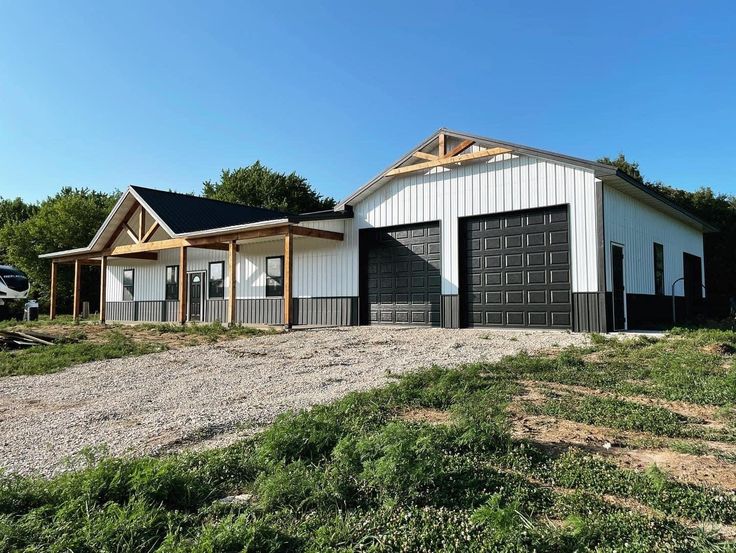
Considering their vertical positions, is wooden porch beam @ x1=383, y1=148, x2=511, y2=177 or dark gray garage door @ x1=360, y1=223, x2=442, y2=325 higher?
wooden porch beam @ x1=383, y1=148, x2=511, y2=177

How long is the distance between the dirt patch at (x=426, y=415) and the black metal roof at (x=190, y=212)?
12.8 m

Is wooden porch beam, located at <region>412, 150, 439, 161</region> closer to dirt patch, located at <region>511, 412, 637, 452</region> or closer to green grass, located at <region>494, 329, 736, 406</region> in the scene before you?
green grass, located at <region>494, 329, 736, 406</region>

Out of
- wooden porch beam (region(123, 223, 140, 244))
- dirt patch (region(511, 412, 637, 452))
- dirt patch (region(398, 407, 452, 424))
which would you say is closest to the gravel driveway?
dirt patch (region(398, 407, 452, 424))

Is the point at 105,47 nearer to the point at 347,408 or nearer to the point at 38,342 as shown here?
the point at 38,342

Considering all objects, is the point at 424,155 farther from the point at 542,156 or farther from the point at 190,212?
the point at 190,212

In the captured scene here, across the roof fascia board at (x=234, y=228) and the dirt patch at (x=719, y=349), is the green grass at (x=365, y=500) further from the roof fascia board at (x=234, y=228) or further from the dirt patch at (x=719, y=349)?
the roof fascia board at (x=234, y=228)

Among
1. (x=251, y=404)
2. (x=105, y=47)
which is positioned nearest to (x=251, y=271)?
(x=105, y=47)

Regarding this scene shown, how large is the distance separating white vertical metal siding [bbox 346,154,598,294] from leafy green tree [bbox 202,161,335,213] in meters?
21.2

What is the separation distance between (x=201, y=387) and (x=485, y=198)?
28.4ft

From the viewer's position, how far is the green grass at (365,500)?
2363 millimetres

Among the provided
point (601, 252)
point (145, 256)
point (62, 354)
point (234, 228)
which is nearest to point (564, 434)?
point (601, 252)

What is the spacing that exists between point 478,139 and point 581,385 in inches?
328

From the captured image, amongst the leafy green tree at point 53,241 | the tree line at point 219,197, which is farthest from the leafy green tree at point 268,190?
the leafy green tree at point 53,241

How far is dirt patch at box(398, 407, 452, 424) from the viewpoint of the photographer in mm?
4387
